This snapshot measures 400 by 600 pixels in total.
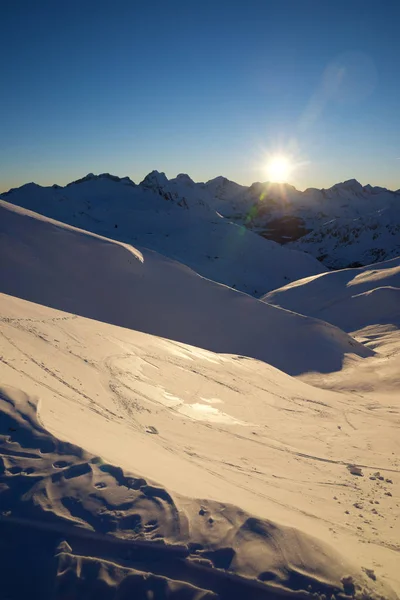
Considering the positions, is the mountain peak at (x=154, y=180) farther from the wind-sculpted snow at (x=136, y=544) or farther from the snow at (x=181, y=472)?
the wind-sculpted snow at (x=136, y=544)

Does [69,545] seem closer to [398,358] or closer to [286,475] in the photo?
[286,475]

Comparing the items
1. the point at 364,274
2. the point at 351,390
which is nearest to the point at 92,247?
the point at 351,390

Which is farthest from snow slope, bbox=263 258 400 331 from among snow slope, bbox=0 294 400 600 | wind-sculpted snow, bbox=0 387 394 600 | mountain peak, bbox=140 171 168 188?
mountain peak, bbox=140 171 168 188

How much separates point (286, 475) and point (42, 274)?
21070 mm

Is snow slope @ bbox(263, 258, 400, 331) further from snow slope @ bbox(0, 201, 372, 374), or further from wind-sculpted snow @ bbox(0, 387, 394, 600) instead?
wind-sculpted snow @ bbox(0, 387, 394, 600)

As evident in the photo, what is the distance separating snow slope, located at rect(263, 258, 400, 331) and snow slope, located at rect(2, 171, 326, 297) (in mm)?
20268

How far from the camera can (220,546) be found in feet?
11.6

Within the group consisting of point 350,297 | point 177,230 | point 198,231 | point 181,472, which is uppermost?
point 198,231

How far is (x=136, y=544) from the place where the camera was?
11.4ft

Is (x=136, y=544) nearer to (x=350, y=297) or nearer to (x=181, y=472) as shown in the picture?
(x=181, y=472)

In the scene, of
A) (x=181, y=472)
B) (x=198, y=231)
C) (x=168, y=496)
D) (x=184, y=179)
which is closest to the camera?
(x=168, y=496)

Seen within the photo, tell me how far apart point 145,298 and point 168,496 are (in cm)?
2247

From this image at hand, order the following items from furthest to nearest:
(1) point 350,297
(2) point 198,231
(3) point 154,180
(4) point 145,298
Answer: (3) point 154,180, (2) point 198,231, (1) point 350,297, (4) point 145,298

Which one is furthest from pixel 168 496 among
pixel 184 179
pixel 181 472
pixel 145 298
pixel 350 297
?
pixel 184 179
